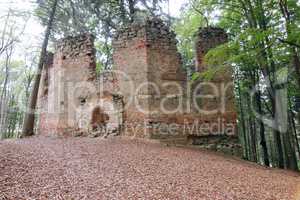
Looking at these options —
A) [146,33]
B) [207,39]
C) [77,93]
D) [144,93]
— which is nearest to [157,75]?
[144,93]

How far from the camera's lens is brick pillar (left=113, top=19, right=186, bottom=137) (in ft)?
32.0

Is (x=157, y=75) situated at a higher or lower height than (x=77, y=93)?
higher

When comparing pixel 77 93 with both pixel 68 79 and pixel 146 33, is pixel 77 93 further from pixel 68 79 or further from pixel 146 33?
pixel 146 33

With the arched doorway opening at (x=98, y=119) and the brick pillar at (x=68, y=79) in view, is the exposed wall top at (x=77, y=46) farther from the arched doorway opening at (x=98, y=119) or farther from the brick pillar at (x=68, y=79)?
the arched doorway opening at (x=98, y=119)

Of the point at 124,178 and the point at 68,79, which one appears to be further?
the point at 68,79

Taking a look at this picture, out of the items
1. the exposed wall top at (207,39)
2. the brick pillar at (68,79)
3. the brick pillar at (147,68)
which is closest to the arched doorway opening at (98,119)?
the brick pillar at (68,79)

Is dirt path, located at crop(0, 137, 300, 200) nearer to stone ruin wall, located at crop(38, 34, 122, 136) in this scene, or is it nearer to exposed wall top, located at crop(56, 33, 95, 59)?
stone ruin wall, located at crop(38, 34, 122, 136)

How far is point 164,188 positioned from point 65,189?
1.60 m

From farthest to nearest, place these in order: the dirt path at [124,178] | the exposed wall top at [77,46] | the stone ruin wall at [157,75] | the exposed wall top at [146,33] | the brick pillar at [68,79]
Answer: the exposed wall top at [77,46] < the brick pillar at [68,79] < the exposed wall top at [146,33] < the stone ruin wall at [157,75] < the dirt path at [124,178]

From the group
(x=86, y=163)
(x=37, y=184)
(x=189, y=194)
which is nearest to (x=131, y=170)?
(x=86, y=163)

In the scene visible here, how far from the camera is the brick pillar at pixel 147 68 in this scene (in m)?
9.75

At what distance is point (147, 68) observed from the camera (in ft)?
32.4

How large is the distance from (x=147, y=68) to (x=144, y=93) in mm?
956

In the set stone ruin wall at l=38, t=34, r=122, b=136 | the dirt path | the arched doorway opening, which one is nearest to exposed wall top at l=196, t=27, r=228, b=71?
stone ruin wall at l=38, t=34, r=122, b=136
